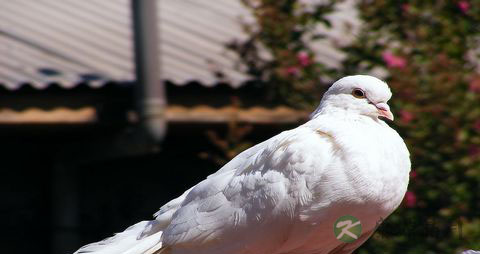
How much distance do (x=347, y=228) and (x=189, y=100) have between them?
100 inches

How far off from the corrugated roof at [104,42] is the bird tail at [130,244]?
188 centimetres

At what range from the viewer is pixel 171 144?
22.0 feet

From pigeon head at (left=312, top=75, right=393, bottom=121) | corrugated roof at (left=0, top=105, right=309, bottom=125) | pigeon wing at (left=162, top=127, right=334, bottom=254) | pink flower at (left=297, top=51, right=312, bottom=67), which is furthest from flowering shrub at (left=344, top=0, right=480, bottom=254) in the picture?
pigeon wing at (left=162, top=127, right=334, bottom=254)

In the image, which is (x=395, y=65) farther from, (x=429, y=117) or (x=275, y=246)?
(x=275, y=246)

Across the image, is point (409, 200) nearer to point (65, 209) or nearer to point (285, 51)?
point (285, 51)

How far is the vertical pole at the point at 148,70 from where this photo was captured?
17.7ft

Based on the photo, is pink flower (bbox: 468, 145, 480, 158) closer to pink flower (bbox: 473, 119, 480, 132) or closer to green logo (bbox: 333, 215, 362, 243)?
pink flower (bbox: 473, 119, 480, 132)

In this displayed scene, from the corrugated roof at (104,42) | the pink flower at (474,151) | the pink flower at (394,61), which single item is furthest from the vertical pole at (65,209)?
the pink flower at (474,151)

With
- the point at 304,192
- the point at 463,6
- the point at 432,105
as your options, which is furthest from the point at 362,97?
the point at 463,6

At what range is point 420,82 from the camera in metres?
5.39

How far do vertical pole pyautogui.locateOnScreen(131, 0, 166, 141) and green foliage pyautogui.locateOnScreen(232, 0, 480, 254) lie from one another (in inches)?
23.1

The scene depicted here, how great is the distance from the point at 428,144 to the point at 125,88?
1.73 meters

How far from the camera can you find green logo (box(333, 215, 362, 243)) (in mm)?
3303

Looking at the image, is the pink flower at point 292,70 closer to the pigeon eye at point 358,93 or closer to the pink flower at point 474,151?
the pink flower at point 474,151
